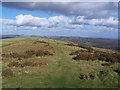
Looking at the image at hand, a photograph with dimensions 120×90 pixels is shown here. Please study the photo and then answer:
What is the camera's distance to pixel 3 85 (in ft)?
79.7

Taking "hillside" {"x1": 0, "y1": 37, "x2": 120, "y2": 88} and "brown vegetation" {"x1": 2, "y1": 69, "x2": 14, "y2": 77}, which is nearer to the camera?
"hillside" {"x1": 0, "y1": 37, "x2": 120, "y2": 88}

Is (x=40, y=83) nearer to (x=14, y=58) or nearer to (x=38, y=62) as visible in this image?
(x=38, y=62)

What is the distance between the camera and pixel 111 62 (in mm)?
35406

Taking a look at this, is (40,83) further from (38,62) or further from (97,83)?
(38,62)

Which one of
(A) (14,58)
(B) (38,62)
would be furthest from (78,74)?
(A) (14,58)

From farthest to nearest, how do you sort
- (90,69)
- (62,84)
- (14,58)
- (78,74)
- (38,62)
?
(14,58) < (38,62) < (90,69) < (78,74) < (62,84)

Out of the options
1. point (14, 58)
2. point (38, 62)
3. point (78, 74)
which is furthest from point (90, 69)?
point (14, 58)

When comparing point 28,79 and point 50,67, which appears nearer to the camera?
point 28,79

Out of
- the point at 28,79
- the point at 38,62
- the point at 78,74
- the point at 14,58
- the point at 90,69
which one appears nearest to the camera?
the point at 28,79

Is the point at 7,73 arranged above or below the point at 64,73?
above

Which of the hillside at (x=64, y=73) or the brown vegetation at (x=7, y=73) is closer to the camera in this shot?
the hillside at (x=64, y=73)

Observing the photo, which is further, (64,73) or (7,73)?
(64,73)

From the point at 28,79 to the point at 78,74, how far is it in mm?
5566

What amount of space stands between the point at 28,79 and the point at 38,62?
7.68 meters
